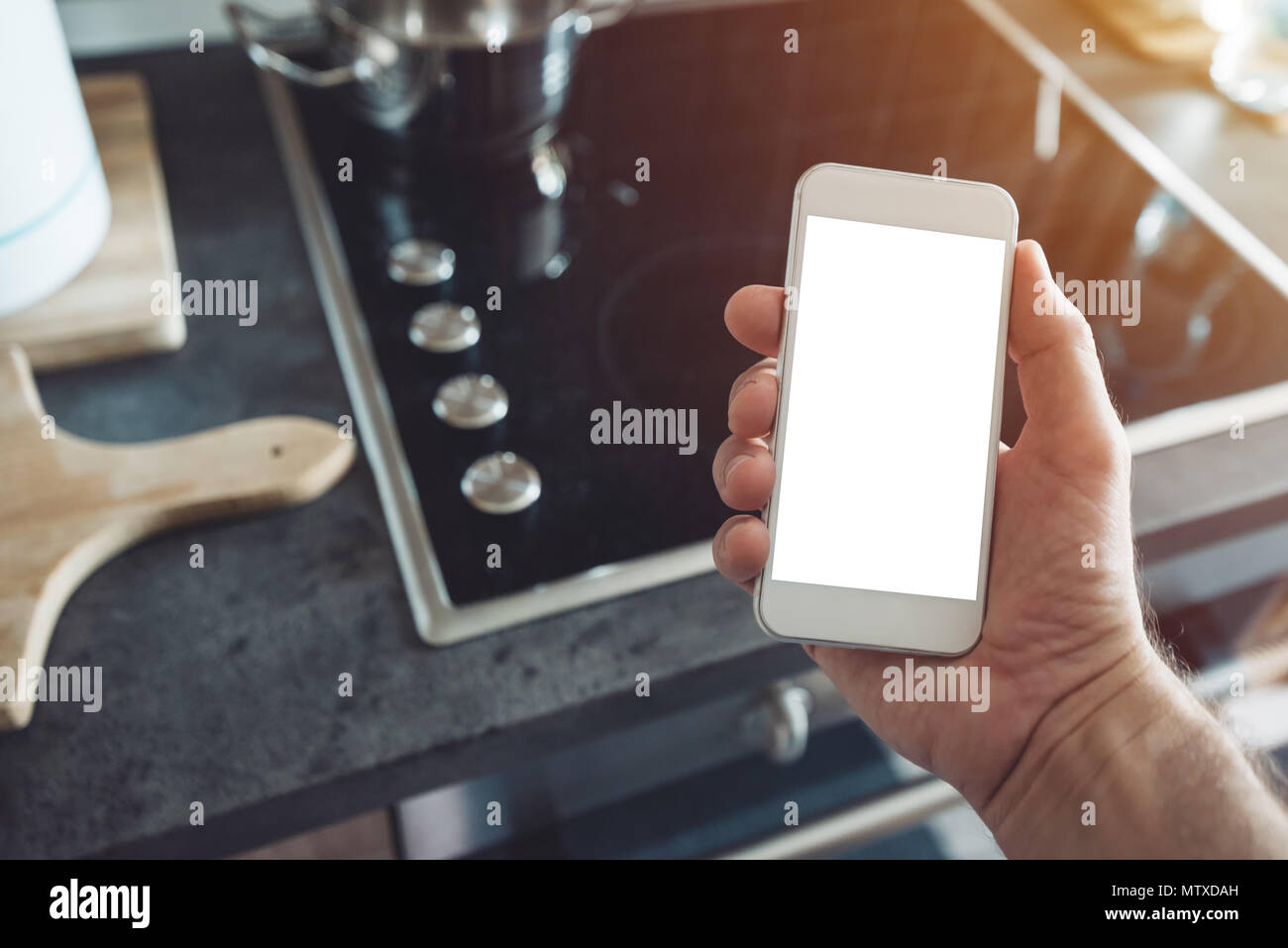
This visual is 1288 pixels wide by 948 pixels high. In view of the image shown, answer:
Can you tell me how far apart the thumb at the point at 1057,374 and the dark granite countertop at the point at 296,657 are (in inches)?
4.8

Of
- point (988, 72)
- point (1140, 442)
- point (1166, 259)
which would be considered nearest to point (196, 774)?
point (1140, 442)

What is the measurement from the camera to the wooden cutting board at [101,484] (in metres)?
0.46

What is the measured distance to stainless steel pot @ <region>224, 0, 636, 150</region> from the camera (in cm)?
59

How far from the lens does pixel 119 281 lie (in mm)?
582

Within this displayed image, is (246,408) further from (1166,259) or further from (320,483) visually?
(1166,259)

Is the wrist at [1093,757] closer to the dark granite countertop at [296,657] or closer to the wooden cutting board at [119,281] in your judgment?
the dark granite countertop at [296,657]

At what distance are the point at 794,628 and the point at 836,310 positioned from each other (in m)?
0.15

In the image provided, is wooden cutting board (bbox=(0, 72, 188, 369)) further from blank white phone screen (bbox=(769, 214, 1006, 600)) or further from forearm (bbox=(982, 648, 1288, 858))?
forearm (bbox=(982, 648, 1288, 858))

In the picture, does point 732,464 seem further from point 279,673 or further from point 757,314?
point 279,673

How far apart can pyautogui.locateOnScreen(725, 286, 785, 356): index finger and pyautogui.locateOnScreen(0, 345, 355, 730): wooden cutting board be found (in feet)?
0.70

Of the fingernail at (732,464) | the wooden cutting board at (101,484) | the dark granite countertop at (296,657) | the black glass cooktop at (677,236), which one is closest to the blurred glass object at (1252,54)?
the black glass cooktop at (677,236)

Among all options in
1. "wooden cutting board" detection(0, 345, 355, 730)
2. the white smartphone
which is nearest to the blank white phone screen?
the white smartphone

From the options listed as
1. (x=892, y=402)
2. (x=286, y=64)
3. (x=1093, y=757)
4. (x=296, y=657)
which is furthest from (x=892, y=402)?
(x=286, y=64)

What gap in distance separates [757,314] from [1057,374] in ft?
0.46
